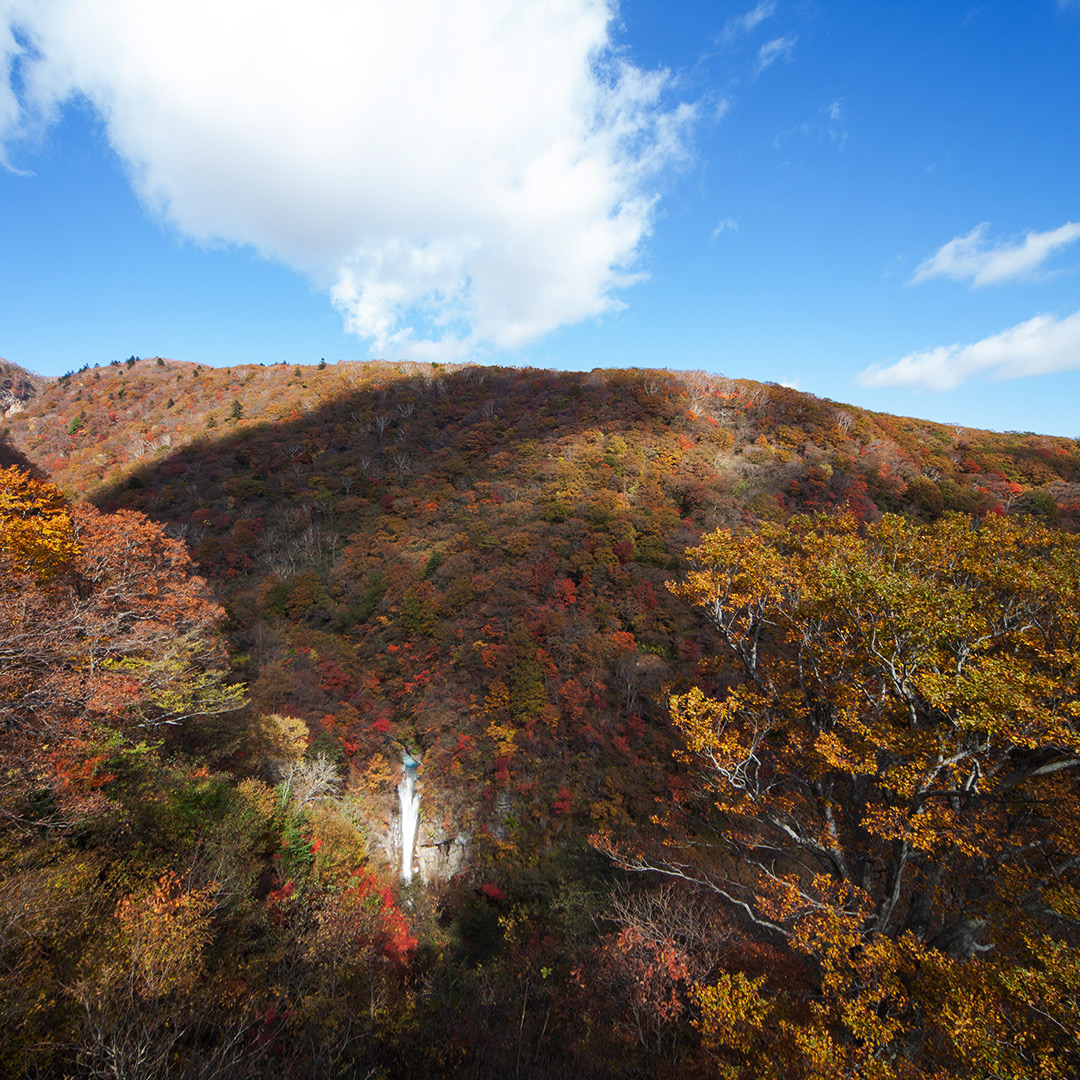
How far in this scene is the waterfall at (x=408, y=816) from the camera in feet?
79.7

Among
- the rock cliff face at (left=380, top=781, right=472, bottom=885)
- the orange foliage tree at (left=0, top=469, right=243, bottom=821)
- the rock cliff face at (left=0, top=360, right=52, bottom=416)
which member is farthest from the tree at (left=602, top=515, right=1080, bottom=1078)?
the rock cliff face at (left=0, top=360, right=52, bottom=416)

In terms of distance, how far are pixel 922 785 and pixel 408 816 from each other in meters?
24.6

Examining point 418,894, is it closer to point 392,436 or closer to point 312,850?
point 312,850

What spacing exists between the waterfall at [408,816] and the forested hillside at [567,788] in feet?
2.28

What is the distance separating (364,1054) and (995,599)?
59.2 feet

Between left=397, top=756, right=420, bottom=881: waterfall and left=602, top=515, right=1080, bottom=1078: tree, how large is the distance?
59.4ft

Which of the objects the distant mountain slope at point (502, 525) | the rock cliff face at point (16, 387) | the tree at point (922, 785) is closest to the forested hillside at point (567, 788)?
the tree at point (922, 785)

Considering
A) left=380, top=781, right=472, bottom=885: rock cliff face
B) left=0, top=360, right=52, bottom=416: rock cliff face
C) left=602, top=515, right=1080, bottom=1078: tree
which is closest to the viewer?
left=602, top=515, right=1080, bottom=1078: tree

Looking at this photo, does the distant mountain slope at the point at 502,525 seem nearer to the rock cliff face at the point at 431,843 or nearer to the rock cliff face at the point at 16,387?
the rock cliff face at the point at 431,843

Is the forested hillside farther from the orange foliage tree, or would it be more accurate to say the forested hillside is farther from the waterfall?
the waterfall

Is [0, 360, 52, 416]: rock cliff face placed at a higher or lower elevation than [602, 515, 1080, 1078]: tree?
higher

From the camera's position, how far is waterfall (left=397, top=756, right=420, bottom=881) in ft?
79.7

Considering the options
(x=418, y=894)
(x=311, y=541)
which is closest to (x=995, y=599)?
(x=418, y=894)

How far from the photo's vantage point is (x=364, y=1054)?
11.0m
